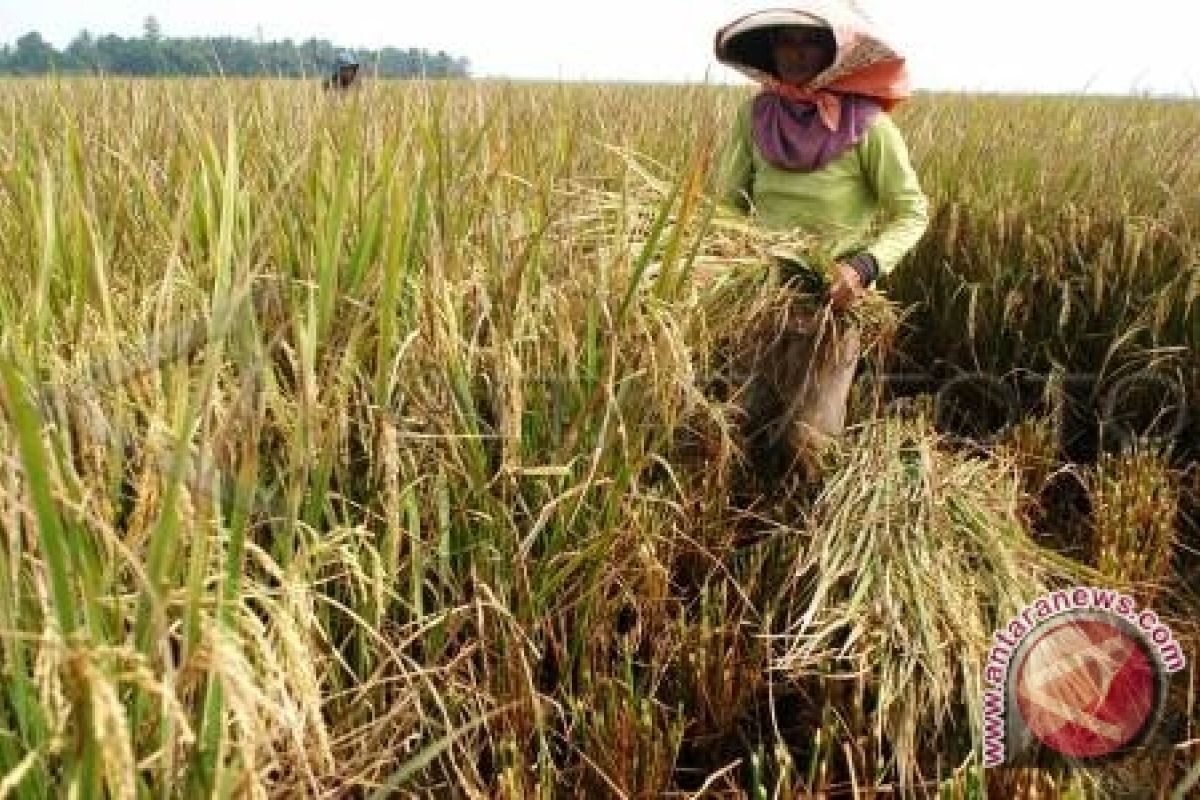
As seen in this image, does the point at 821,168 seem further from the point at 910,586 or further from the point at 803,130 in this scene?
the point at 910,586

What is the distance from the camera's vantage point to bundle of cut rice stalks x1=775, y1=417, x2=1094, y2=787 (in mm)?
1597

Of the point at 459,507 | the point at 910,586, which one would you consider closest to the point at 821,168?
the point at 910,586

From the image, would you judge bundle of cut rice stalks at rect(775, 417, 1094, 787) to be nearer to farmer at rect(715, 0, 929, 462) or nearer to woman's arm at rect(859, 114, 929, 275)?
farmer at rect(715, 0, 929, 462)

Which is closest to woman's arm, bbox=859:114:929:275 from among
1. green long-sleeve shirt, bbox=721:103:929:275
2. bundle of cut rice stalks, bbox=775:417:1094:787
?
green long-sleeve shirt, bbox=721:103:929:275

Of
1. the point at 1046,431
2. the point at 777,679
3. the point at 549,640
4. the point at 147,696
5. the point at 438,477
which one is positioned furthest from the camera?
the point at 1046,431

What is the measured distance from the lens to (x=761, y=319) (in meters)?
1.80

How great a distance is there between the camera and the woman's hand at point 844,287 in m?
1.81

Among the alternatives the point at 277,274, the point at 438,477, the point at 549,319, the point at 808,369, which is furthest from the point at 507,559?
the point at 808,369

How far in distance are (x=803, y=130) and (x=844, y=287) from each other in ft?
1.76

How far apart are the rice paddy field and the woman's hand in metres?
0.09

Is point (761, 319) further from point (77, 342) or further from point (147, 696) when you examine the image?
point (147, 696)

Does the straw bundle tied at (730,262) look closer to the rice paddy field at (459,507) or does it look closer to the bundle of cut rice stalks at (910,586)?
the rice paddy field at (459,507)

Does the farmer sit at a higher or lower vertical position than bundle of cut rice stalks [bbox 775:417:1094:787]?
higher

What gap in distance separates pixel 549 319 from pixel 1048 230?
186cm
